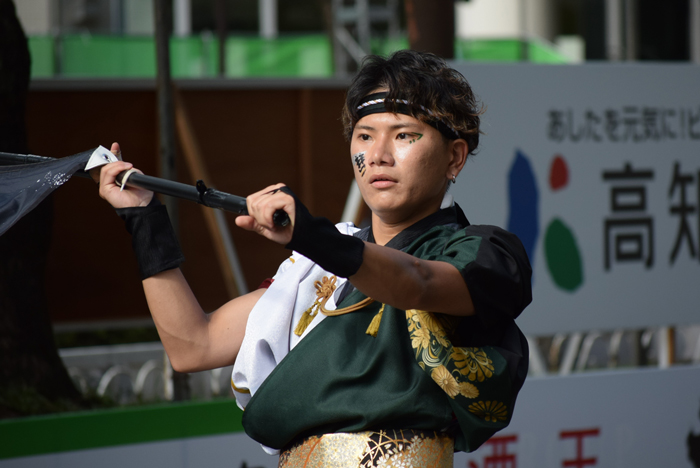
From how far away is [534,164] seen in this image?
421 centimetres

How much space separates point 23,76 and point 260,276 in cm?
216

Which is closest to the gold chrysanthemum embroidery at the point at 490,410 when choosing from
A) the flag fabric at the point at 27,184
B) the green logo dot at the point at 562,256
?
the flag fabric at the point at 27,184

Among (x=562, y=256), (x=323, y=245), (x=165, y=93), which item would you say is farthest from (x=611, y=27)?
(x=323, y=245)

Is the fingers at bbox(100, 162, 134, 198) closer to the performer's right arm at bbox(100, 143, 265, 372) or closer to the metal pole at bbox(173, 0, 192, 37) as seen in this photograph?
the performer's right arm at bbox(100, 143, 265, 372)

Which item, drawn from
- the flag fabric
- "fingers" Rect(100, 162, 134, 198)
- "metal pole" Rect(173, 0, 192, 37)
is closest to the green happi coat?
"fingers" Rect(100, 162, 134, 198)

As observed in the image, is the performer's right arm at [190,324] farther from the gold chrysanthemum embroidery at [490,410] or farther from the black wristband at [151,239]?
the gold chrysanthemum embroidery at [490,410]

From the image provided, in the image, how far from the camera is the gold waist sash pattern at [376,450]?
1.71 meters

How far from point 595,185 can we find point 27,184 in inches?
127

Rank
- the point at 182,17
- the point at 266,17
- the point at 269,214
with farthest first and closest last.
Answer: the point at 266,17 → the point at 182,17 → the point at 269,214

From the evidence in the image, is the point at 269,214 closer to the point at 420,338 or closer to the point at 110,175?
the point at 420,338

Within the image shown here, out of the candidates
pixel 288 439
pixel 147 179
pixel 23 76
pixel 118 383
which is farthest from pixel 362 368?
pixel 118 383

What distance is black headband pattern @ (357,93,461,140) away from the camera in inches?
70.0

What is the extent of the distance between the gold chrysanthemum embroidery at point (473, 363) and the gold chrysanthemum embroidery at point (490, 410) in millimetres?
65

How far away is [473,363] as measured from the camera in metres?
1.69
